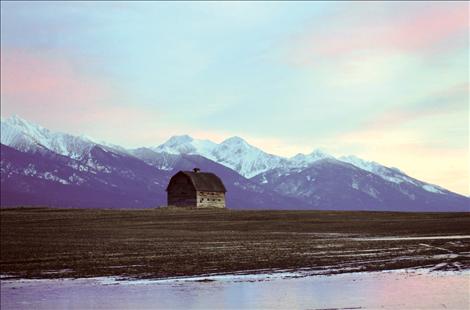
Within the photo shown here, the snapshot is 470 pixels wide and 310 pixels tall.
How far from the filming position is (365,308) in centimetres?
2120

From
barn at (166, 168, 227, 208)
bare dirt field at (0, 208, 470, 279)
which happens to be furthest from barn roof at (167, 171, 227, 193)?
bare dirt field at (0, 208, 470, 279)

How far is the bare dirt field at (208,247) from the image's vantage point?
31.8 metres

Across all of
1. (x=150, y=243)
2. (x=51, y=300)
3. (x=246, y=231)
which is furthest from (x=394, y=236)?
(x=51, y=300)

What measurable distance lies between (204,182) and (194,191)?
4.88 m

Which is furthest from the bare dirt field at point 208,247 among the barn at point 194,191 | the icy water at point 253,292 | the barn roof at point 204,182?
the barn roof at point 204,182

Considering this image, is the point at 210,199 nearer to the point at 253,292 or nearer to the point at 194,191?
the point at 194,191

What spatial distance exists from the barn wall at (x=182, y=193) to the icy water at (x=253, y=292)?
94517 mm

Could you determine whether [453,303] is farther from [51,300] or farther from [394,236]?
[394,236]

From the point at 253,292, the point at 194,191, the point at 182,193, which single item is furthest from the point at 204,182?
the point at 253,292

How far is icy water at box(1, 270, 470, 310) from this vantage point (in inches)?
868

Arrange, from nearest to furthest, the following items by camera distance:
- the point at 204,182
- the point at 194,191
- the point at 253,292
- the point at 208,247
Answer: the point at 253,292 < the point at 208,247 < the point at 194,191 < the point at 204,182

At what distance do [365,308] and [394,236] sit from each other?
34.1 metres

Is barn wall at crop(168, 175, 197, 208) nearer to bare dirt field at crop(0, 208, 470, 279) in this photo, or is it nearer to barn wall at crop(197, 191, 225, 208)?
barn wall at crop(197, 191, 225, 208)

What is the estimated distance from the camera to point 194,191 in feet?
403
